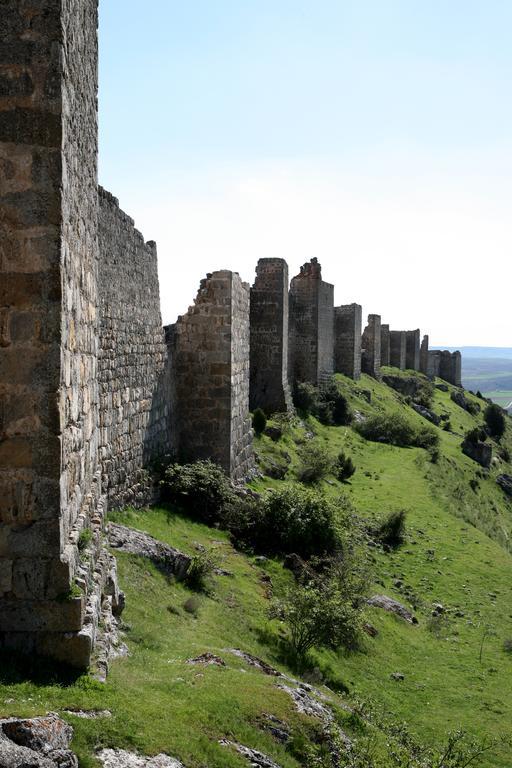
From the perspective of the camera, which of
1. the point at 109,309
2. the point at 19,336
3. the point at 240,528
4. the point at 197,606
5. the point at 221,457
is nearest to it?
the point at 19,336

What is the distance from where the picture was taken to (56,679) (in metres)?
5.27

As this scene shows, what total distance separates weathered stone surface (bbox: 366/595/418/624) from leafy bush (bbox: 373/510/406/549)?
4.23 metres

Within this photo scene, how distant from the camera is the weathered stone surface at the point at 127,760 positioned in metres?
4.83

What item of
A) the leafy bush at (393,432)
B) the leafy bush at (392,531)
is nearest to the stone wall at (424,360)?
the leafy bush at (393,432)

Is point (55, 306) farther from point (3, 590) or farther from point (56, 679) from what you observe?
point (56, 679)

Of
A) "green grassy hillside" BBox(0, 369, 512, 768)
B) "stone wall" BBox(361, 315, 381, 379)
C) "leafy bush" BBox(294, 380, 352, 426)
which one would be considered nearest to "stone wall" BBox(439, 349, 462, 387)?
"stone wall" BBox(361, 315, 381, 379)

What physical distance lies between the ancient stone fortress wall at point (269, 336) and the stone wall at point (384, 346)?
94.9 ft

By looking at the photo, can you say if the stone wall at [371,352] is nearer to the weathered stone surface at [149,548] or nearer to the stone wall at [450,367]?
the stone wall at [450,367]

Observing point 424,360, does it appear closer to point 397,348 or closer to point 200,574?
point 397,348

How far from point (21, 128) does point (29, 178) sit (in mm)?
336

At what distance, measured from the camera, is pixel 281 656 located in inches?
411

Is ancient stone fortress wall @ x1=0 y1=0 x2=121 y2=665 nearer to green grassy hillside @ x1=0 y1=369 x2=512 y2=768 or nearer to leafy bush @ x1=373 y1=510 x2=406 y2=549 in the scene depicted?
green grassy hillside @ x1=0 y1=369 x2=512 y2=768

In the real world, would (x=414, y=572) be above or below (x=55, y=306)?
below

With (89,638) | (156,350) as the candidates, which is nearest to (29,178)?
(89,638)
